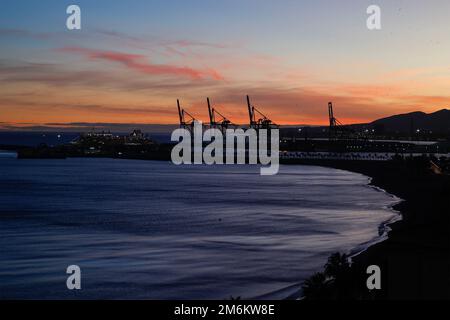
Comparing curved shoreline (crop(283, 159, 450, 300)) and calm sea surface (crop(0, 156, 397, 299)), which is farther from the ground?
curved shoreline (crop(283, 159, 450, 300))

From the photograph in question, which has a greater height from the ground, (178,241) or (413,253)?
(413,253)

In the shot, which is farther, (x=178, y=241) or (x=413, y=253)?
(x=178, y=241)

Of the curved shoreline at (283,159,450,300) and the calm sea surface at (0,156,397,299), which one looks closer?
the curved shoreline at (283,159,450,300)

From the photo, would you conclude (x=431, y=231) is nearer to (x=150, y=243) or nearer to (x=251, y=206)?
(x=150, y=243)

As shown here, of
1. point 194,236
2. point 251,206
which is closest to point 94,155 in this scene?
point 251,206

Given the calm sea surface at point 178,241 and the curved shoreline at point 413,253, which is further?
the calm sea surface at point 178,241

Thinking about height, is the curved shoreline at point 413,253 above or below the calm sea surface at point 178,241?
above
